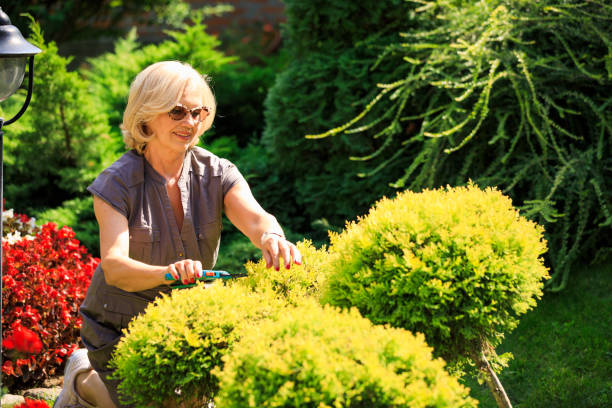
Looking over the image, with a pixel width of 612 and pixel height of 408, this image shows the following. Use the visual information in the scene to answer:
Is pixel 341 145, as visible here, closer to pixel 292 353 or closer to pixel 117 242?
pixel 117 242

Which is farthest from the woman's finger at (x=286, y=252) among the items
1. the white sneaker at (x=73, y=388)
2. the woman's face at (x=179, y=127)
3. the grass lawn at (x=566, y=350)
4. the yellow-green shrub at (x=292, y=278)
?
the grass lawn at (x=566, y=350)

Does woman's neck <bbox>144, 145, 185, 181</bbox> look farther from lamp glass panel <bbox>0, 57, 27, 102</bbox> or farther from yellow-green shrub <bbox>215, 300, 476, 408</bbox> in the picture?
yellow-green shrub <bbox>215, 300, 476, 408</bbox>

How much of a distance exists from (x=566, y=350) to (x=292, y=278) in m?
1.89

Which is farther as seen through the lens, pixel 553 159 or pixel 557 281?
pixel 553 159

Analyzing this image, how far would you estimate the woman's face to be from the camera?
276 centimetres

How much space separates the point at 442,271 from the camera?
2.34 m

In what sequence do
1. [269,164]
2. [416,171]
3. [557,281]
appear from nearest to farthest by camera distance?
[557,281] → [416,171] → [269,164]

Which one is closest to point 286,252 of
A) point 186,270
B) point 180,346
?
point 186,270

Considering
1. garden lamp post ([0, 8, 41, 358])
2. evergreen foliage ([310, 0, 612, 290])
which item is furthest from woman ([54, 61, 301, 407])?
evergreen foliage ([310, 0, 612, 290])

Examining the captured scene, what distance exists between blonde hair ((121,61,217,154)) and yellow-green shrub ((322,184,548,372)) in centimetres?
88

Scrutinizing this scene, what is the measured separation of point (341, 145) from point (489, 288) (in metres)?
3.03

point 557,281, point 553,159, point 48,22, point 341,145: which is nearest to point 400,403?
point 557,281

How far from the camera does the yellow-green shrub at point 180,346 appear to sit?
7.31 feet

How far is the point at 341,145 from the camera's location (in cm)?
531
